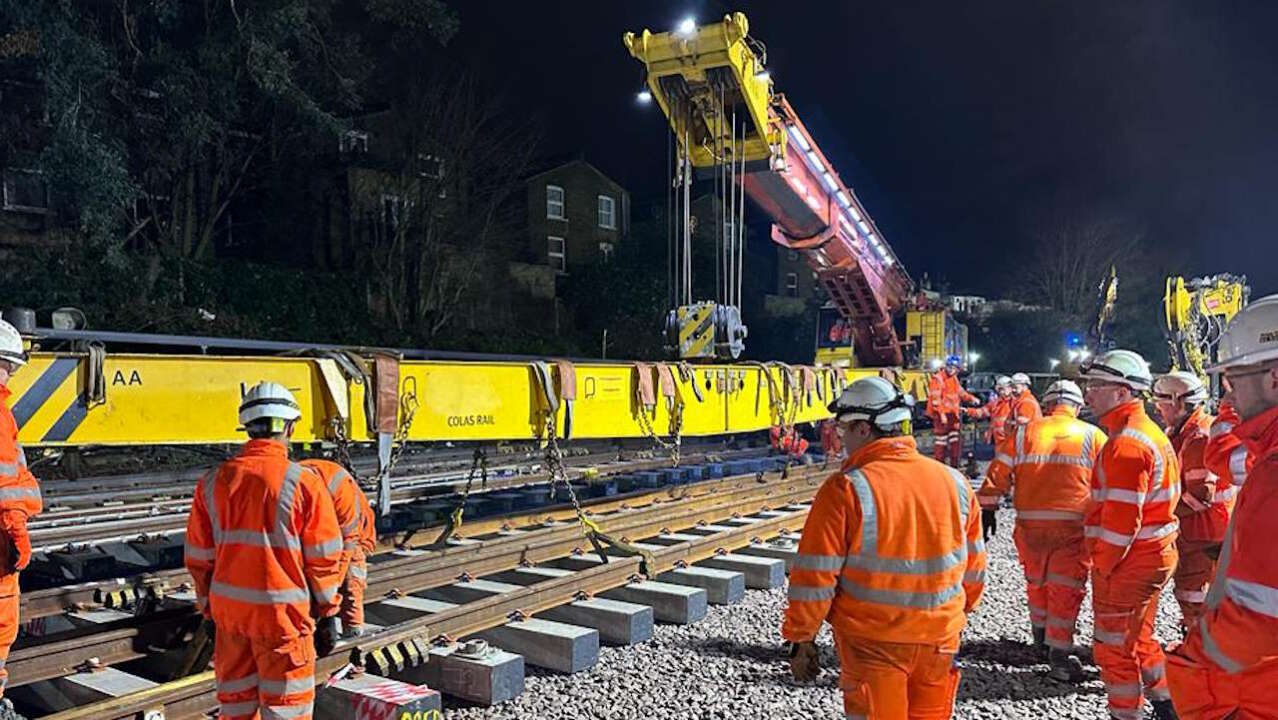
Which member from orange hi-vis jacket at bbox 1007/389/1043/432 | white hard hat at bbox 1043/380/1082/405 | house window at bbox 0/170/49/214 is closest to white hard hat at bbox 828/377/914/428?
white hard hat at bbox 1043/380/1082/405

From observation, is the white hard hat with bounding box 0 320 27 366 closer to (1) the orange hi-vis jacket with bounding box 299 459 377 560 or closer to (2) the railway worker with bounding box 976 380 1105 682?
(1) the orange hi-vis jacket with bounding box 299 459 377 560

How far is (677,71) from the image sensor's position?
7816 mm

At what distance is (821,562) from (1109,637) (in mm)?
2297

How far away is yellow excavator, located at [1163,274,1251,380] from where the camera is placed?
1708 centimetres

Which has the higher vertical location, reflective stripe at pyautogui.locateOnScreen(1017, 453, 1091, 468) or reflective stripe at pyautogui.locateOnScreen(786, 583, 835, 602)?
reflective stripe at pyautogui.locateOnScreen(1017, 453, 1091, 468)

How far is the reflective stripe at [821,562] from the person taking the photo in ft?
9.76

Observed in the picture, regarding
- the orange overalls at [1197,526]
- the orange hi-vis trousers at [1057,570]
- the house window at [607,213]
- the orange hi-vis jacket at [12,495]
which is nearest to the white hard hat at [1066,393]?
the orange overalls at [1197,526]

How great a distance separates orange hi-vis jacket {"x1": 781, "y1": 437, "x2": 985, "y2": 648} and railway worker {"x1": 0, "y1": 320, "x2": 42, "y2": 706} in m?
3.13

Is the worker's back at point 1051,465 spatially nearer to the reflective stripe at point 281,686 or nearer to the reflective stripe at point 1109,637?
the reflective stripe at point 1109,637

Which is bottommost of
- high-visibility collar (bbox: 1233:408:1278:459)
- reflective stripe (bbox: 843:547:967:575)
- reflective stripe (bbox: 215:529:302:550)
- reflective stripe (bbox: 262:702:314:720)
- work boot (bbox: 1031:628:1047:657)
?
work boot (bbox: 1031:628:1047:657)

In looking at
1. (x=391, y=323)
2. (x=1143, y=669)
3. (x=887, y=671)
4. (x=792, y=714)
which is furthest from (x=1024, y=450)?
(x=391, y=323)

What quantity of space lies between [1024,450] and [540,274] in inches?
1049

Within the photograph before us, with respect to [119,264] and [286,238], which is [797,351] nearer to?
[286,238]

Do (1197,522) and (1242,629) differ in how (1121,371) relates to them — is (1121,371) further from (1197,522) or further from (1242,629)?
(1242,629)
